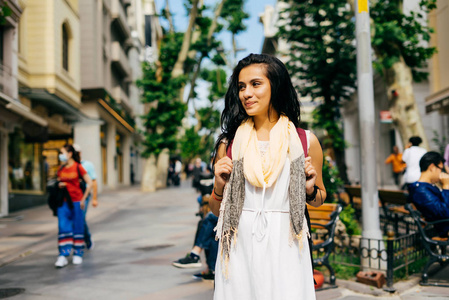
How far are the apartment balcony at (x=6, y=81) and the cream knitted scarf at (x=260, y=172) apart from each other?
13.5m

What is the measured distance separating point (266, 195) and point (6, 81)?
13.9 meters

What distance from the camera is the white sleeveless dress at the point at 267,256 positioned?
7.14 ft

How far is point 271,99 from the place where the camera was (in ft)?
7.60

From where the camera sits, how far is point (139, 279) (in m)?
5.97

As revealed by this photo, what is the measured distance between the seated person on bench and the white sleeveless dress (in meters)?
3.97

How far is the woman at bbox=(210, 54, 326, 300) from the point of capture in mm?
2189

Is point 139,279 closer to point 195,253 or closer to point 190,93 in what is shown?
point 195,253

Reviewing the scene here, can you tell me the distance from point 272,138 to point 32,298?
408 cm

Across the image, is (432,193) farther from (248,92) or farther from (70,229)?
(70,229)

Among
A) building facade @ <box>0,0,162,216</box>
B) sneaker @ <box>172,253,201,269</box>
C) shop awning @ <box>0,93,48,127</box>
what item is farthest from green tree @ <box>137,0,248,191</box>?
sneaker @ <box>172,253,201,269</box>

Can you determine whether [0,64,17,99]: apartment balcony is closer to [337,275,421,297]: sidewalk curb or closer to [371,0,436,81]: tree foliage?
[371,0,436,81]: tree foliage

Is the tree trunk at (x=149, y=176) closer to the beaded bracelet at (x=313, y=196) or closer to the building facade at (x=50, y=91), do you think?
the building facade at (x=50, y=91)

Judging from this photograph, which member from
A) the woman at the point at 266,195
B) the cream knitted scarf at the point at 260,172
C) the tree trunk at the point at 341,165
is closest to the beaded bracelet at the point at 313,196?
the woman at the point at 266,195

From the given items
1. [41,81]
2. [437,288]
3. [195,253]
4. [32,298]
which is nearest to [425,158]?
[437,288]
